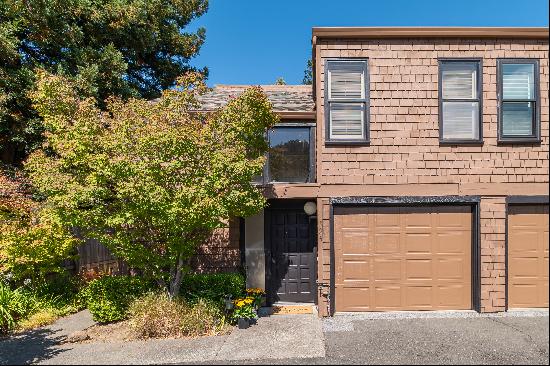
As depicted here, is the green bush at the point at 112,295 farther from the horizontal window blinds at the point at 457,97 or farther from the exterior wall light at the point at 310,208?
the horizontal window blinds at the point at 457,97

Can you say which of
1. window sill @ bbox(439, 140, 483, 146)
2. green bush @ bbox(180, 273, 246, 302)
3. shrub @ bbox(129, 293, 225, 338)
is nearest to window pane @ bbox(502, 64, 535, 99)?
window sill @ bbox(439, 140, 483, 146)

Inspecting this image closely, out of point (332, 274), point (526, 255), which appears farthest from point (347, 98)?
point (526, 255)

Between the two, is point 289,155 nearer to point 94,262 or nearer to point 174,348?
point 174,348

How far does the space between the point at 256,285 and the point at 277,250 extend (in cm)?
103

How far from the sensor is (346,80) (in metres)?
7.15

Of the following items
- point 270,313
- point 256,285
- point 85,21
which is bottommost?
point 270,313

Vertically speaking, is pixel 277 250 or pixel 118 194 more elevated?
pixel 118 194

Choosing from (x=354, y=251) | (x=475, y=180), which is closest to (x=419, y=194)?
(x=475, y=180)

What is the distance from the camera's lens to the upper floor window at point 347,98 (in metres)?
7.11

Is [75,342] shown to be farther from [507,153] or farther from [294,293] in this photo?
[507,153]

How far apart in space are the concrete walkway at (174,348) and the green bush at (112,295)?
2.18ft

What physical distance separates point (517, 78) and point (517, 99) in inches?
19.6

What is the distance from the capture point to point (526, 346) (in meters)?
5.34

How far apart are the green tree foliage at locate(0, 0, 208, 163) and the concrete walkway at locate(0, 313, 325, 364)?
867 centimetres
